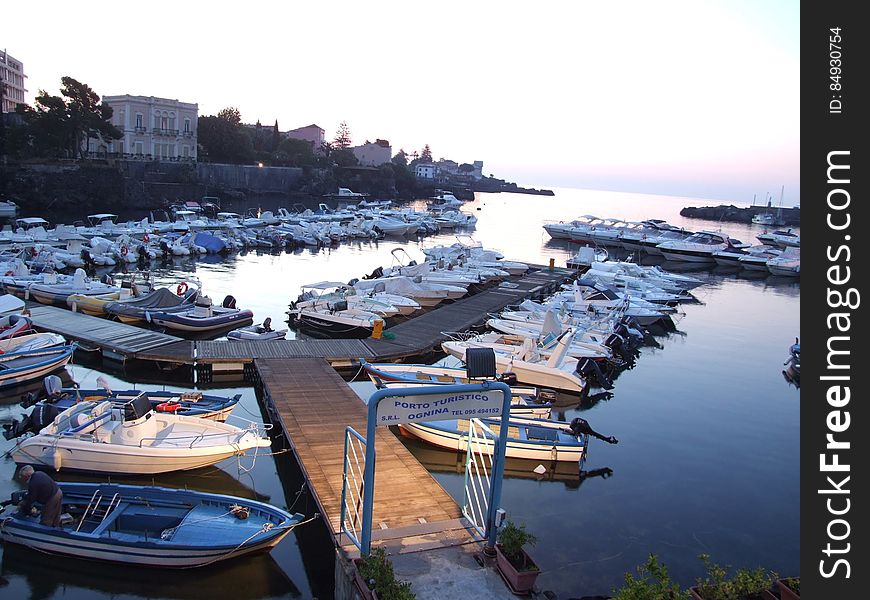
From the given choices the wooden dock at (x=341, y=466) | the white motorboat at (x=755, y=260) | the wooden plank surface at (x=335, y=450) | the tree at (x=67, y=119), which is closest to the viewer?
the wooden dock at (x=341, y=466)

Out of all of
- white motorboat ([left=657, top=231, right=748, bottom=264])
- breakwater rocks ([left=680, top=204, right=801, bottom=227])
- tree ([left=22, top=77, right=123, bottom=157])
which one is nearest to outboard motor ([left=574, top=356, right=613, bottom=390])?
white motorboat ([left=657, top=231, right=748, bottom=264])

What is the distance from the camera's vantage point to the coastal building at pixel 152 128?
89.1 metres

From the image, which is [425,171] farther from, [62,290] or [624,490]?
[624,490]

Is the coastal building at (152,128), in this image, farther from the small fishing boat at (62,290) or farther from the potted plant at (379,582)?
the potted plant at (379,582)

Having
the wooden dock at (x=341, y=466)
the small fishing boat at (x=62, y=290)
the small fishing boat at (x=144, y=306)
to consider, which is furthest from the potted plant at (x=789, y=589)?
the small fishing boat at (x=62, y=290)

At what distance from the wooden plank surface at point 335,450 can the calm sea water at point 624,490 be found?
3.95ft

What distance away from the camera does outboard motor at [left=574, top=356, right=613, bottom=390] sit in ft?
73.3

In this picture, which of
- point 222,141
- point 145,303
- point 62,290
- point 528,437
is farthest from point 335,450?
point 222,141

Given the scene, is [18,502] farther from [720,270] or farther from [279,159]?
[279,159]

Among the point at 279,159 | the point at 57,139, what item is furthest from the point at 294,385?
the point at 279,159

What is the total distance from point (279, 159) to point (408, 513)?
115 meters

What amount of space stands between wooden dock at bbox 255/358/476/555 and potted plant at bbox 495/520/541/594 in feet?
2.94

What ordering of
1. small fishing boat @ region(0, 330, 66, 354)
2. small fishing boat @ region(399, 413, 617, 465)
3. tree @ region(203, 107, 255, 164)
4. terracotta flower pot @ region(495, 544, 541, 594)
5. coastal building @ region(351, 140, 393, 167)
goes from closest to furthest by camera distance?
terracotta flower pot @ region(495, 544, 541, 594) < small fishing boat @ region(399, 413, 617, 465) < small fishing boat @ region(0, 330, 66, 354) < tree @ region(203, 107, 255, 164) < coastal building @ region(351, 140, 393, 167)

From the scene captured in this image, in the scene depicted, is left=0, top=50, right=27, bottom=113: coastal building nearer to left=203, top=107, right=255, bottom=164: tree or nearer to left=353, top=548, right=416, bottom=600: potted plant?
left=203, top=107, right=255, bottom=164: tree
